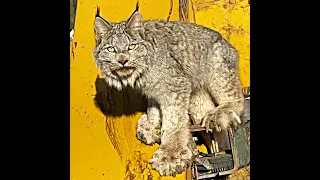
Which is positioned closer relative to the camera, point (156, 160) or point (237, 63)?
point (156, 160)

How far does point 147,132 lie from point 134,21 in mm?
484

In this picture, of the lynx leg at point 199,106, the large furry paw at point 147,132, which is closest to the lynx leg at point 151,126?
the large furry paw at point 147,132

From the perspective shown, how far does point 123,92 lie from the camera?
6.85 ft

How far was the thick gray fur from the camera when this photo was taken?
1.92m

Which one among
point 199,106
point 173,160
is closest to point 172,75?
point 199,106

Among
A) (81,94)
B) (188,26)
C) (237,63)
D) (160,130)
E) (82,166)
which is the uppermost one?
(188,26)

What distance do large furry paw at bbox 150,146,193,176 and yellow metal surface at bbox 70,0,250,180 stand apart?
0.04 m

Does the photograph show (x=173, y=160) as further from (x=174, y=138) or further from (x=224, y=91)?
(x=224, y=91)

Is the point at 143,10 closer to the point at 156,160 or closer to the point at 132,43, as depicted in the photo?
the point at 132,43

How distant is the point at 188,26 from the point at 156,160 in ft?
1.95

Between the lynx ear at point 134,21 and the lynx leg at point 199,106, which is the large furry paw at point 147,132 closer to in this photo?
the lynx leg at point 199,106

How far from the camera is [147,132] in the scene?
213 centimetres

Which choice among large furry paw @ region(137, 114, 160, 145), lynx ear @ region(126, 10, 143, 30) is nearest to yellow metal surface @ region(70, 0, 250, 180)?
large furry paw @ region(137, 114, 160, 145)

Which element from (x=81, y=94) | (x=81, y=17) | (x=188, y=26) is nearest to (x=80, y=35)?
(x=81, y=17)
